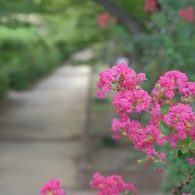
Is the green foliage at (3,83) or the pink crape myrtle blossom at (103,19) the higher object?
the green foliage at (3,83)

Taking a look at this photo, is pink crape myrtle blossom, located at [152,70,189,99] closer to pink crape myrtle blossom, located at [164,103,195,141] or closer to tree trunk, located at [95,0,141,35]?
pink crape myrtle blossom, located at [164,103,195,141]

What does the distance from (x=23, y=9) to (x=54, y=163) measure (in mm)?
3196

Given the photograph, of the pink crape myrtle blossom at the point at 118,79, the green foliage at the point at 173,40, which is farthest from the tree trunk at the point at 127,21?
the pink crape myrtle blossom at the point at 118,79

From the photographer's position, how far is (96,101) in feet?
63.9

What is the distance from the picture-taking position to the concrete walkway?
901cm

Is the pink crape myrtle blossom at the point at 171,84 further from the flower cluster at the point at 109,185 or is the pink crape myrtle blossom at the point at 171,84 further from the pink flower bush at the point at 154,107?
the flower cluster at the point at 109,185

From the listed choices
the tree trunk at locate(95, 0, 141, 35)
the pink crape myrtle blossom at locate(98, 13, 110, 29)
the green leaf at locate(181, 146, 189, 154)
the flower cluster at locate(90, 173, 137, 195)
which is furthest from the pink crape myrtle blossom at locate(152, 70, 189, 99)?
the pink crape myrtle blossom at locate(98, 13, 110, 29)

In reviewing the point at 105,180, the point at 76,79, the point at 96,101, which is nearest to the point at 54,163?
the point at 105,180

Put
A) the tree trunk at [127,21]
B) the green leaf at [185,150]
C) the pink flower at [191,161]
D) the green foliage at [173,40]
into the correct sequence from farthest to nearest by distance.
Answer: the tree trunk at [127,21], the green foliage at [173,40], the pink flower at [191,161], the green leaf at [185,150]

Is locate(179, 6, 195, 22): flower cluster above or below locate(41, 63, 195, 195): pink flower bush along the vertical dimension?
above

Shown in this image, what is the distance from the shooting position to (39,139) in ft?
40.7

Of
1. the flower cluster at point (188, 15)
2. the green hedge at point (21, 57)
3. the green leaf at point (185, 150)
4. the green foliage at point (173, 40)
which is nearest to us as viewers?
the green leaf at point (185, 150)

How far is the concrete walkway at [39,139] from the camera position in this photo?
9.01m

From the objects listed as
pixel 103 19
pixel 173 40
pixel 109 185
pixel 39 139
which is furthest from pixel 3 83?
pixel 109 185
